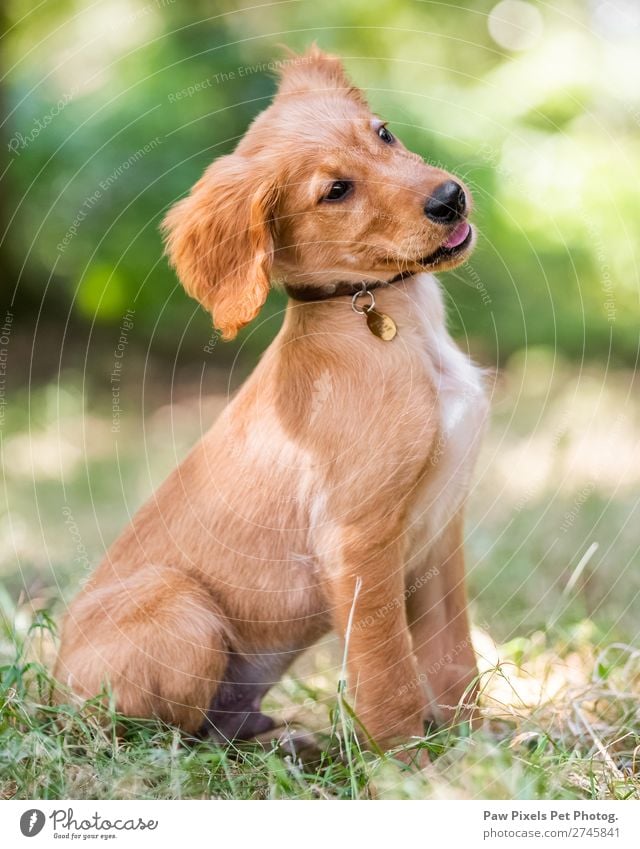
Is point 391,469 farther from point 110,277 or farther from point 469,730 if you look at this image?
point 110,277

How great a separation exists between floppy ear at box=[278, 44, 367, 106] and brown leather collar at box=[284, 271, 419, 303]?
749mm

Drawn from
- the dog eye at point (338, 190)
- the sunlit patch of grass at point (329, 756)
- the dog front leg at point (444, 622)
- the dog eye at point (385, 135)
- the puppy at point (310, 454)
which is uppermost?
Result: the dog eye at point (385, 135)

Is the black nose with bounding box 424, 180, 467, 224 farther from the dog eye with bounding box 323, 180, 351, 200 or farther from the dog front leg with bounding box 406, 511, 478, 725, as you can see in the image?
the dog front leg with bounding box 406, 511, 478, 725

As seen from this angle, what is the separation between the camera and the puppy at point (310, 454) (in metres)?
3.17

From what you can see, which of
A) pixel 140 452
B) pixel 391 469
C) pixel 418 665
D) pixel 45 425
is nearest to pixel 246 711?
pixel 418 665

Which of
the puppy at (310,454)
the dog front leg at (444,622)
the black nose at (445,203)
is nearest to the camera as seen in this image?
the black nose at (445,203)

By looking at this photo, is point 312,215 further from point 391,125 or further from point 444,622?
point 391,125

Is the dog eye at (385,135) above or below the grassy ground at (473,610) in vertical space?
above

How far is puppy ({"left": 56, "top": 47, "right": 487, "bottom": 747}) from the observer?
3166 millimetres

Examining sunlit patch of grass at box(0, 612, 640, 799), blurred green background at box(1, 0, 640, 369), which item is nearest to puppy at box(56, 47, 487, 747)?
sunlit patch of grass at box(0, 612, 640, 799)

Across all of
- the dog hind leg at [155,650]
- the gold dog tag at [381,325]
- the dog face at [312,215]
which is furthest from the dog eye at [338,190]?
the dog hind leg at [155,650]

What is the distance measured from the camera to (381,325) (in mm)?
3332

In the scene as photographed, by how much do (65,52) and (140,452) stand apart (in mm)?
2776

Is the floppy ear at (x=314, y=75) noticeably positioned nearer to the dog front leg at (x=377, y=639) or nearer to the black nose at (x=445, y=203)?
the black nose at (x=445, y=203)
